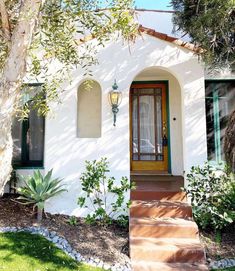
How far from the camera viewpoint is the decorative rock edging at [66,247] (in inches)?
218

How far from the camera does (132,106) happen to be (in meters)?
10.4

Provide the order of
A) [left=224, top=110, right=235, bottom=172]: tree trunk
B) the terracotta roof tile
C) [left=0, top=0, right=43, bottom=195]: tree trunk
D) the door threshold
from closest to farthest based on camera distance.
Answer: [left=0, top=0, right=43, bottom=195]: tree trunk
[left=224, top=110, right=235, bottom=172]: tree trunk
the terracotta roof tile
the door threshold

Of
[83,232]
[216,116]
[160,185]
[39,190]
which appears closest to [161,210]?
[160,185]

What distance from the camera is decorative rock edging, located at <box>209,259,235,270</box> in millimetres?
5648

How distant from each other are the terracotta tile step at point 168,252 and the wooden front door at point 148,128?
4.21m

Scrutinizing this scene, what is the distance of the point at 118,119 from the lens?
307 inches

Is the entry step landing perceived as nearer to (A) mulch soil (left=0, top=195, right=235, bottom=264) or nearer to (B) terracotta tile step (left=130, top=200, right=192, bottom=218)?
(B) terracotta tile step (left=130, top=200, right=192, bottom=218)

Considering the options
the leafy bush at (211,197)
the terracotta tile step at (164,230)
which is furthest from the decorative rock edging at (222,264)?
the leafy bush at (211,197)

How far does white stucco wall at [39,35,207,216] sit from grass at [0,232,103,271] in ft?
4.93

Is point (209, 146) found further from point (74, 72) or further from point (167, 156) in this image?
point (74, 72)

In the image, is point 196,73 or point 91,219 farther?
point 196,73

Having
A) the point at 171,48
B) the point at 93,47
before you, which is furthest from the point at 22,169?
the point at 171,48

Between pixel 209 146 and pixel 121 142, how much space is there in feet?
9.58

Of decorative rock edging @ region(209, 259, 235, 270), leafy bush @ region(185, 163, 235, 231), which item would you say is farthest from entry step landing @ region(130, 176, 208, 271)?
leafy bush @ region(185, 163, 235, 231)
